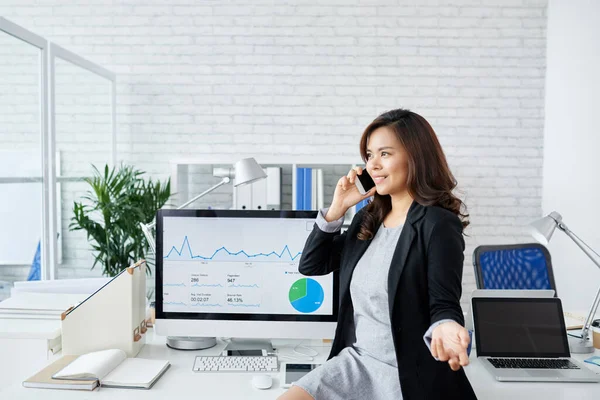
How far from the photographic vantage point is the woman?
4.75ft

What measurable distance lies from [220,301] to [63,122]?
7.70 ft

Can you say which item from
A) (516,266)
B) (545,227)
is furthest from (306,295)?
(516,266)

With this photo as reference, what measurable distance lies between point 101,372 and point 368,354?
78 centimetres

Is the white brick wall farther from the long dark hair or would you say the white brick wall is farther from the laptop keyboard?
the long dark hair

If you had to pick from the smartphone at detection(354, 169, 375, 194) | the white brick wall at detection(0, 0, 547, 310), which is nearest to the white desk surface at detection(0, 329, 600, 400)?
the smartphone at detection(354, 169, 375, 194)

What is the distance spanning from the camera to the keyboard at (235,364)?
1698 millimetres

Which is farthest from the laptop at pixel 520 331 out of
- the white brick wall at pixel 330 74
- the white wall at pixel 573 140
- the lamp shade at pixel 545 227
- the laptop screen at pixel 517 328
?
the white brick wall at pixel 330 74

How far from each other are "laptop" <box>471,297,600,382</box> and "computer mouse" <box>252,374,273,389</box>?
714mm

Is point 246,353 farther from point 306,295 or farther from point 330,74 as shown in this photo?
point 330,74

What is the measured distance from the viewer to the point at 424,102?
4.40 metres

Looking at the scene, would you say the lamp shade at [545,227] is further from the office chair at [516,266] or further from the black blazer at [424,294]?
the office chair at [516,266]

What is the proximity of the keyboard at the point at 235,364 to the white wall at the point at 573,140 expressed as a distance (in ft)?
8.31

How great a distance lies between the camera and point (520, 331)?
1828 millimetres

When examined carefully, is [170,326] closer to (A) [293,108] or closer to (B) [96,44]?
(A) [293,108]
